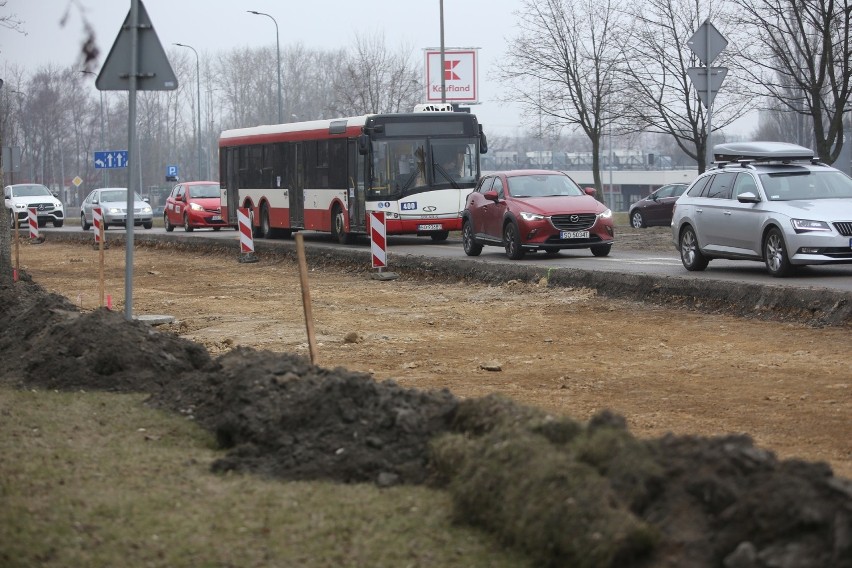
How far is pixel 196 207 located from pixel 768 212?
97.6 ft

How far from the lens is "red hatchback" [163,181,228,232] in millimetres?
44500

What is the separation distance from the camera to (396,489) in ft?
19.4

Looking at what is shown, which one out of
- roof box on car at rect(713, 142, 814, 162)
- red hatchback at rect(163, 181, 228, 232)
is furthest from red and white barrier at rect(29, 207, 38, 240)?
roof box on car at rect(713, 142, 814, 162)

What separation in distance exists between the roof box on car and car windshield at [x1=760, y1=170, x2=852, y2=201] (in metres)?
0.66

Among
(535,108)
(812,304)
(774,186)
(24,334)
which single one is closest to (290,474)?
(24,334)

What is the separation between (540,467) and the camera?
5.02 meters

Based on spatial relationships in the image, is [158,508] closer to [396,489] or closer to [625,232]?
[396,489]

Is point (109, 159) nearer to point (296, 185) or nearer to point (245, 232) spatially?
point (296, 185)

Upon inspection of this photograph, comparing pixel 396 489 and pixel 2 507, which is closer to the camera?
pixel 2 507

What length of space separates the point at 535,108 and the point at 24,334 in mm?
36290

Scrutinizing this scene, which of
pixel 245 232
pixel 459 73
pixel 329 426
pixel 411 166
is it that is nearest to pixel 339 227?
pixel 411 166

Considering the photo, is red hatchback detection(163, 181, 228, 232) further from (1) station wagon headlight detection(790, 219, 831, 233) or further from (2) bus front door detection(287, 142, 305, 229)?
(1) station wagon headlight detection(790, 219, 831, 233)

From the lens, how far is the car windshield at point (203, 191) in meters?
45.5

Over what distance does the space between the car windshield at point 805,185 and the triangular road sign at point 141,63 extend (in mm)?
9476
